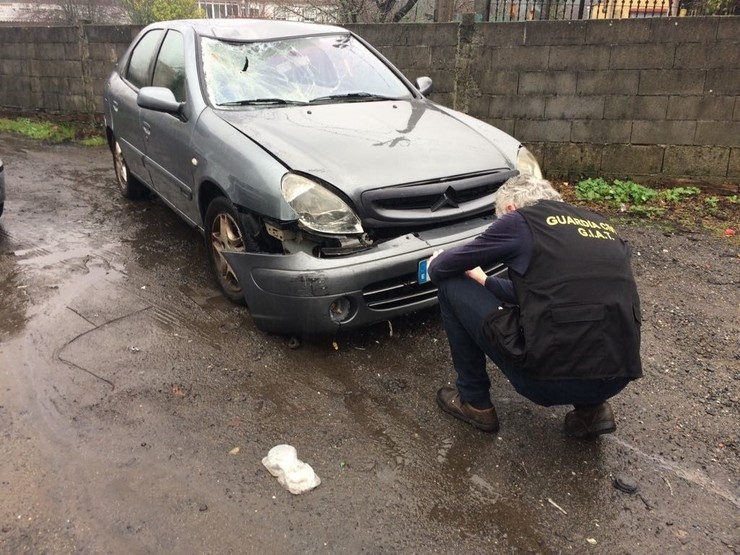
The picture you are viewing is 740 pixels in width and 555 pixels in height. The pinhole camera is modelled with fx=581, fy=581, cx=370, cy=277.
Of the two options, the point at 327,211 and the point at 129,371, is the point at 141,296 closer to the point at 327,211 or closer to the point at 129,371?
the point at 129,371

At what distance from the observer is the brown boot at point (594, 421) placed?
8.41 ft

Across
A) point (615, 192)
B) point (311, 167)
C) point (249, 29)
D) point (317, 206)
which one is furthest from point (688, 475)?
point (615, 192)

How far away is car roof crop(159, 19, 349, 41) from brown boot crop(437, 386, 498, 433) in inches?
115

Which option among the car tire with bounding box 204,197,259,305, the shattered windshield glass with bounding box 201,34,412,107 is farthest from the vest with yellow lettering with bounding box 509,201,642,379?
the shattered windshield glass with bounding box 201,34,412,107

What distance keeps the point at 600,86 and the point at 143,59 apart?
455cm

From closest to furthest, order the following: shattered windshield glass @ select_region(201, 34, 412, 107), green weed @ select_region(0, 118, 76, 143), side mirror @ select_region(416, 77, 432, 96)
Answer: shattered windshield glass @ select_region(201, 34, 412, 107) < side mirror @ select_region(416, 77, 432, 96) < green weed @ select_region(0, 118, 76, 143)

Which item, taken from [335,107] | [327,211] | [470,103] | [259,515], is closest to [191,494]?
[259,515]

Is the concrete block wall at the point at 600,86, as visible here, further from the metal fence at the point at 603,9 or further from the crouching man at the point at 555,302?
the crouching man at the point at 555,302

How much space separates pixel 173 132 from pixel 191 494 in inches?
102

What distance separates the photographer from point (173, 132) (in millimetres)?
3980

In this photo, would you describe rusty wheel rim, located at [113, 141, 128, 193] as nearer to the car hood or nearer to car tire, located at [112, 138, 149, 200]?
car tire, located at [112, 138, 149, 200]

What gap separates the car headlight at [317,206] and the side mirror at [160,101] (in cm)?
130

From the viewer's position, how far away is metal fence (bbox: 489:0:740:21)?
6348 millimetres

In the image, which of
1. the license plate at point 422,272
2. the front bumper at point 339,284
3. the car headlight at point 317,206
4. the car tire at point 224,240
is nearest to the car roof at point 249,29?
the car tire at point 224,240
